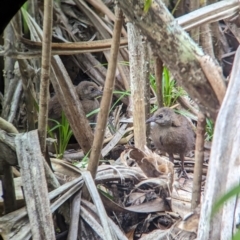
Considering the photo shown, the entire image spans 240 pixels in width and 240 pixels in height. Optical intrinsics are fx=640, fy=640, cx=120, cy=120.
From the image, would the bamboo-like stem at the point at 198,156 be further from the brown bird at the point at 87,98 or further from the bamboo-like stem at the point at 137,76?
the brown bird at the point at 87,98

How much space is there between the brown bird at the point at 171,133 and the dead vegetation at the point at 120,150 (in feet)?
0.48

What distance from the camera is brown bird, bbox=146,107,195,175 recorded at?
489 cm

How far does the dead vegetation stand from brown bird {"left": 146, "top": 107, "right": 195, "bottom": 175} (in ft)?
0.48

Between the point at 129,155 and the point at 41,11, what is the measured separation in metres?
2.20

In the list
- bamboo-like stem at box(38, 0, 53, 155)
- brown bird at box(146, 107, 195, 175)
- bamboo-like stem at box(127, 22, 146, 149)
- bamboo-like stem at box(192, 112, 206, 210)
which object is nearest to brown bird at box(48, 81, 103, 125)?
brown bird at box(146, 107, 195, 175)

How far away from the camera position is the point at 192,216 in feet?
8.37

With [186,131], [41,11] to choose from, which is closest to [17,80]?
[41,11]

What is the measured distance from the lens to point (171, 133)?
5215mm

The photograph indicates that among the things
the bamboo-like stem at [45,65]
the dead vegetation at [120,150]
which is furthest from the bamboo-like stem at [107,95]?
the bamboo-like stem at [45,65]

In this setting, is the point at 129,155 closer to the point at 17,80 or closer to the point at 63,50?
the point at 63,50

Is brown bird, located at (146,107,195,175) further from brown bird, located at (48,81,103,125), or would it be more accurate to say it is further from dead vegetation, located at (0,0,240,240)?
brown bird, located at (48,81,103,125)

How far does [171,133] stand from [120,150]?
23.0 inches

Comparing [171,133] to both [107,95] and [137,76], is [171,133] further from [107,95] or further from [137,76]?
[107,95]

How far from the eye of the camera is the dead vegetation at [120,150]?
178 centimetres
